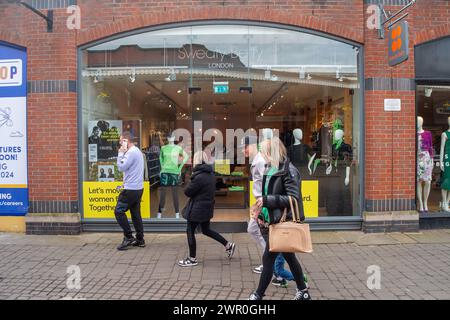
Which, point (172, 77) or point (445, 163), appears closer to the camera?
point (172, 77)

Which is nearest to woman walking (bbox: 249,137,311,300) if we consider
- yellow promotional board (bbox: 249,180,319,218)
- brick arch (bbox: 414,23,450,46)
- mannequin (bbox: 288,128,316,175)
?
yellow promotional board (bbox: 249,180,319,218)

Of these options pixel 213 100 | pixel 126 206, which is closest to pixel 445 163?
pixel 213 100

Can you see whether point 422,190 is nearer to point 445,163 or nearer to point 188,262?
point 445,163

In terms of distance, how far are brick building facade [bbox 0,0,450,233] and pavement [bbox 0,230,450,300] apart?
0.58 meters

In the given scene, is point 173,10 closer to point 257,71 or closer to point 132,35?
point 132,35

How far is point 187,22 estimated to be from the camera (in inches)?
305

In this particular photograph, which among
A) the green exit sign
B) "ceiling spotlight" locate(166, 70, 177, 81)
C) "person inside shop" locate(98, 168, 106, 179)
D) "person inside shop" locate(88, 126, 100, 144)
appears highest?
"ceiling spotlight" locate(166, 70, 177, 81)

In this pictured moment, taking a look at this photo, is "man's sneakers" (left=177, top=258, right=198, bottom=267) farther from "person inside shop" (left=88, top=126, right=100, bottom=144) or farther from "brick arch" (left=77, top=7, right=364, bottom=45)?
"brick arch" (left=77, top=7, right=364, bottom=45)

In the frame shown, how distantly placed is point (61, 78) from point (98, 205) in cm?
245

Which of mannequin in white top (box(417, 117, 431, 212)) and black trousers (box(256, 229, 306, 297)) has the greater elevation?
mannequin in white top (box(417, 117, 431, 212))

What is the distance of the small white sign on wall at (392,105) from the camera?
760cm

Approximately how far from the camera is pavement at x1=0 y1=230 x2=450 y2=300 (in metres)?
4.94

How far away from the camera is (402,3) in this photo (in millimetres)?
7664

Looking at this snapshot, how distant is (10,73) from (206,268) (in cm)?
542
